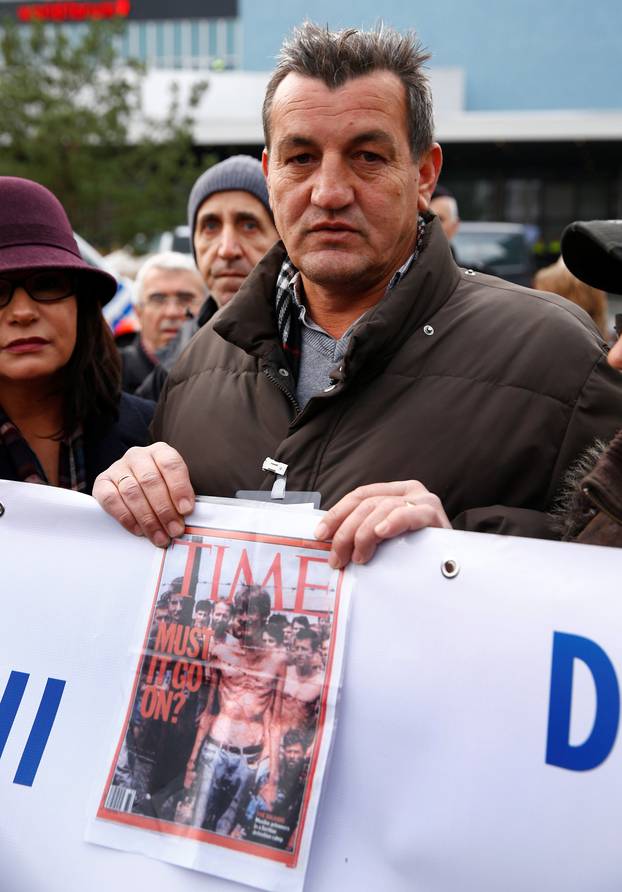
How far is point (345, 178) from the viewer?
2037 millimetres

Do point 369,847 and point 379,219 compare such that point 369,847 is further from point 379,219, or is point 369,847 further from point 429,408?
point 379,219

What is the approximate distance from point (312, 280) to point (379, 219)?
0.62ft

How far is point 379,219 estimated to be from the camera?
6.73 ft

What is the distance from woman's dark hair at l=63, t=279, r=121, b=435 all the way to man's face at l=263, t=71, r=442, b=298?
721 mm

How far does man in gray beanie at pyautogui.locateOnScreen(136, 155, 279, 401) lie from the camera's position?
3975 millimetres

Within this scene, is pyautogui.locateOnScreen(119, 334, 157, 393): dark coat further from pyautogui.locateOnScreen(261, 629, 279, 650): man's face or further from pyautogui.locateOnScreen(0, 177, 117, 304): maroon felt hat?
pyautogui.locateOnScreen(261, 629, 279, 650): man's face

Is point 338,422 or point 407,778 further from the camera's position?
point 338,422

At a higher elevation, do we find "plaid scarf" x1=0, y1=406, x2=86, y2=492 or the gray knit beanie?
the gray knit beanie

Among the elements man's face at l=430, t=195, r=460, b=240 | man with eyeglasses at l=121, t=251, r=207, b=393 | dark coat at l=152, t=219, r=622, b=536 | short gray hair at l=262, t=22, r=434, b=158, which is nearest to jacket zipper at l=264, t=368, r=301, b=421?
dark coat at l=152, t=219, r=622, b=536

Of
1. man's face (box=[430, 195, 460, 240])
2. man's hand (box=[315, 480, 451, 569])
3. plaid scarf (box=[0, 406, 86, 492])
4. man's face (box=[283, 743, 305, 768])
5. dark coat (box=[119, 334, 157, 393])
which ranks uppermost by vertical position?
man's face (box=[430, 195, 460, 240])

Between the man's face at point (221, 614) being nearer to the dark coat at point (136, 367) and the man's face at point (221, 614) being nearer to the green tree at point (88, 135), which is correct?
the dark coat at point (136, 367)

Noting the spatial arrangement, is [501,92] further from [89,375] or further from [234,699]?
[234,699]

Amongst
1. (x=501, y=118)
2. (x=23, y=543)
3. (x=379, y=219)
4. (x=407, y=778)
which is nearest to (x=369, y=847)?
(x=407, y=778)

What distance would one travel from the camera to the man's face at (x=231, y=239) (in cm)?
397
